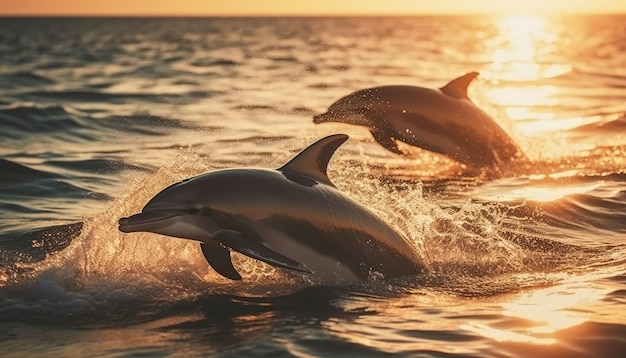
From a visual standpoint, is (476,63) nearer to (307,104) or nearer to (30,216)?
(307,104)

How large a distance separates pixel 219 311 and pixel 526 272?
120 inches

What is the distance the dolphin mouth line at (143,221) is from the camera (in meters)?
7.77

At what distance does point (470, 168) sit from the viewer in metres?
15.2

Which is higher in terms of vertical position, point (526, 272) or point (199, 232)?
point (199, 232)

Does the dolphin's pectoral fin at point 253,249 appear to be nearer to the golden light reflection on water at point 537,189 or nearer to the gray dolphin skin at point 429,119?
the golden light reflection on water at point 537,189

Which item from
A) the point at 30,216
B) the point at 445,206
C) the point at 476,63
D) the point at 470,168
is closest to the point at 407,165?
the point at 470,168

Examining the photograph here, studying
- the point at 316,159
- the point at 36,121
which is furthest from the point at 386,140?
the point at 36,121

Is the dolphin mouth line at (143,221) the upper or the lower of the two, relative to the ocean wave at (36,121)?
upper

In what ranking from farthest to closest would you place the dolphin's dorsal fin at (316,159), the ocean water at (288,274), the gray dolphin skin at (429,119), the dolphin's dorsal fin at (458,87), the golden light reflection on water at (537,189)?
the dolphin's dorsal fin at (458,87) < the gray dolphin skin at (429,119) < the golden light reflection on water at (537,189) < the dolphin's dorsal fin at (316,159) < the ocean water at (288,274)

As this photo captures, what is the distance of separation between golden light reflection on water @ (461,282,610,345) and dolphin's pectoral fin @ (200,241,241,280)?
1.79m

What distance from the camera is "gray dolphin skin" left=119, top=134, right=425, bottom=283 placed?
311 inches

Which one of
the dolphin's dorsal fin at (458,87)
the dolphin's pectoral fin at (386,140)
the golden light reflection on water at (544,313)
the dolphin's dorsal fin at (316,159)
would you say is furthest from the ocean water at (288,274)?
the dolphin's dorsal fin at (458,87)

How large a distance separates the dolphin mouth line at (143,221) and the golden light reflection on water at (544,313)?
2.31 m

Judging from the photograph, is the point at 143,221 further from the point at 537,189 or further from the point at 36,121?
the point at 36,121
